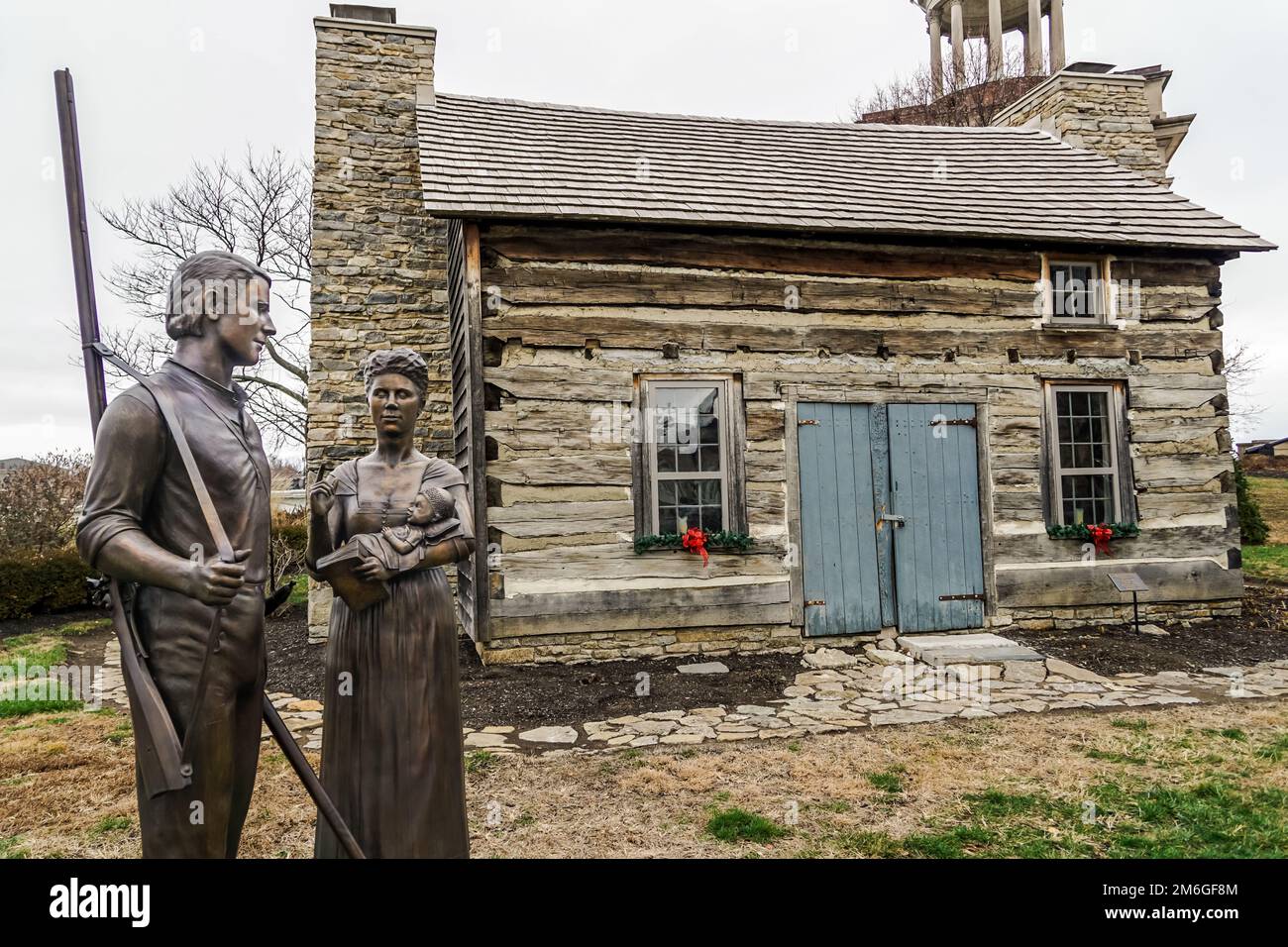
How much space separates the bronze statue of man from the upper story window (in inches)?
361

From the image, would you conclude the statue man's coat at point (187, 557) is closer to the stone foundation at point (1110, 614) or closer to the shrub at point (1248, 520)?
the stone foundation at point (1110, 614)

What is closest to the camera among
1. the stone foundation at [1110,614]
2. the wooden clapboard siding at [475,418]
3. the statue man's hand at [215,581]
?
the statue man's hand at [215,581]

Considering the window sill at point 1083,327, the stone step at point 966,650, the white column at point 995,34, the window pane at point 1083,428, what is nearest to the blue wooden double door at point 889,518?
the stone step at point 966,650

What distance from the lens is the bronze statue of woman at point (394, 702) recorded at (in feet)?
8.11

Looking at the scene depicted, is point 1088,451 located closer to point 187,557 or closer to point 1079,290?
point 1079,290

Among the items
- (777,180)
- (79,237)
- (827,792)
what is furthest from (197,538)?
(777,180)

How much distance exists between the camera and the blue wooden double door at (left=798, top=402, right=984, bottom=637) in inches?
320

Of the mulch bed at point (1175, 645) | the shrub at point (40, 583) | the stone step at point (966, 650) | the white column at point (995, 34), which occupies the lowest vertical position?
the mulch bed at point (1175, 645)

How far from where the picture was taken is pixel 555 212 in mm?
7352

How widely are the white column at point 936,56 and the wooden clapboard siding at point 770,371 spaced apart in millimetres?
15960

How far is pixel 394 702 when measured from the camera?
2.49 meters

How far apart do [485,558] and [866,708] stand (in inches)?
150

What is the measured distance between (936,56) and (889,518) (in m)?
20.2
